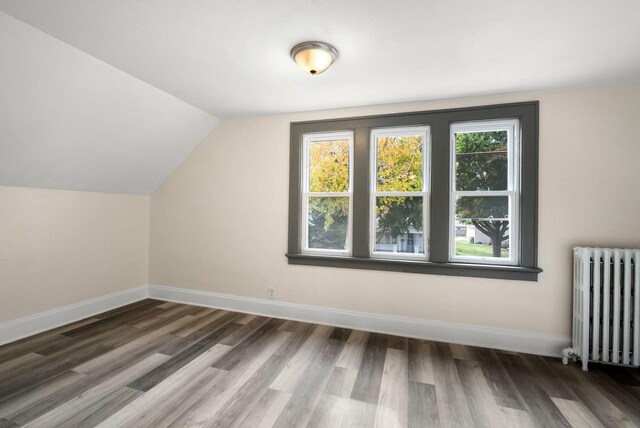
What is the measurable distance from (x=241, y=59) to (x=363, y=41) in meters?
0.96

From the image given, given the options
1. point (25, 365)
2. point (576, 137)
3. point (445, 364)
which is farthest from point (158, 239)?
point (576, 137)

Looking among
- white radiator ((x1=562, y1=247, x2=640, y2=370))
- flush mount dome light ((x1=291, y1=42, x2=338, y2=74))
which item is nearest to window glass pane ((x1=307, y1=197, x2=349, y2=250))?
flush mount dome light ((x1=291, y1=42, x2=338, y2=74))

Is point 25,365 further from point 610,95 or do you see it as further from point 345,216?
point 610,95

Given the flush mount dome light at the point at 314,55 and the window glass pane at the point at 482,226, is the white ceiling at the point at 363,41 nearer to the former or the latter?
the flush mount dome light at the point at 314,55

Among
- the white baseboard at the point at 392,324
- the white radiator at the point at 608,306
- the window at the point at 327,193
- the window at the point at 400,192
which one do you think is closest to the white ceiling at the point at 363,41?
the window at the point at 400,192

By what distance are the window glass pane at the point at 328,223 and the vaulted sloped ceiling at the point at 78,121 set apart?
5.86 feet

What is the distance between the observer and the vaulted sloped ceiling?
2014 millimetres

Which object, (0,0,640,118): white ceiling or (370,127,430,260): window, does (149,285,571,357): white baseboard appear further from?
(0,0,640,118): white ceiling

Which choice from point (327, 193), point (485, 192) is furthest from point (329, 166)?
point (485, 192)

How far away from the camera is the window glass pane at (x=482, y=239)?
2854 mm

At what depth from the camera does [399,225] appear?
316cm

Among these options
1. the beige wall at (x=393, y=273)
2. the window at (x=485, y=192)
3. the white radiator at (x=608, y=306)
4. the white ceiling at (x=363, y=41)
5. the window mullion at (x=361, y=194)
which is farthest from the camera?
the window mullion at (x=361, y=194)

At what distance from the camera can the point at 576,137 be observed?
2.60 m

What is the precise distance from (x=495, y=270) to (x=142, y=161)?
4114 mm
